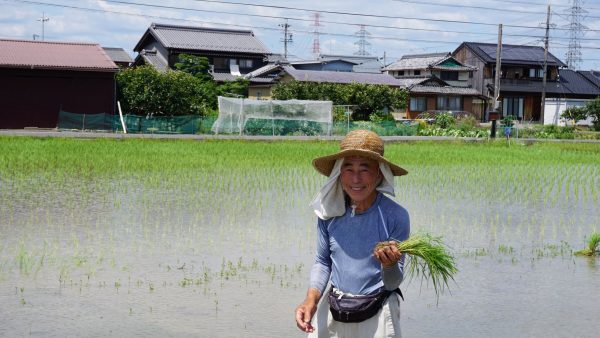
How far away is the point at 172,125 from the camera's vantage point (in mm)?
25094

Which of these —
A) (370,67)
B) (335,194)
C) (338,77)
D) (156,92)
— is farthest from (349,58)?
(335,194)

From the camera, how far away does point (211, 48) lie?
4094 cm

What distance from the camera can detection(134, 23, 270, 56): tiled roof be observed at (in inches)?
1613

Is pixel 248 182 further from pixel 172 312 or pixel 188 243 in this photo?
pixel 172 312

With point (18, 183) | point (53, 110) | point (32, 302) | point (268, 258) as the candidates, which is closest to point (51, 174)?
point (18, 183)

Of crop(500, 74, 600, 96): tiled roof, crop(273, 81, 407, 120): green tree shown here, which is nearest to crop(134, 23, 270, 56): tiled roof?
crop(273, 81, 407, 120): green tree

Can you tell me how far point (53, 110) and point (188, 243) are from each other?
21063mm

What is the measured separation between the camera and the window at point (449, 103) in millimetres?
46031

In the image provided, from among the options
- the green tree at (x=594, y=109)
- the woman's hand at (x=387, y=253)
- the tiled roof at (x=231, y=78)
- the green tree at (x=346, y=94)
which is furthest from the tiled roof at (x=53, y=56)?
the woman's hand at (x=387, y=253)

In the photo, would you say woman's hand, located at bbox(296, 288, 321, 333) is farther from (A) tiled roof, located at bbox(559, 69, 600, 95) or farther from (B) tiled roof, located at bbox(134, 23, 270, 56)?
(A) tiled roof, located at bbox(559, 69, 600, 95)

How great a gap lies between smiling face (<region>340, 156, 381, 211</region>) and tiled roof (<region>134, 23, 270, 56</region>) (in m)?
38.3

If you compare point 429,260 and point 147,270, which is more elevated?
point 429,260

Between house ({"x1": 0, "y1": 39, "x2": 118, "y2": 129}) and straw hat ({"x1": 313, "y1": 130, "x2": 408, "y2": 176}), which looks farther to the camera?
house ({"x1": 0, "y1": 39, "x2": 118, "y2": 129})

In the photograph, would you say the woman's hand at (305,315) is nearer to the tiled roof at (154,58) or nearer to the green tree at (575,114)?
the tiled roof at (154,58)
